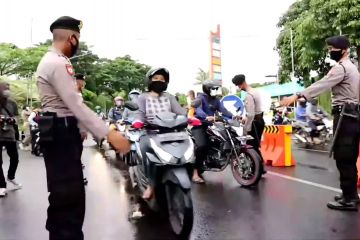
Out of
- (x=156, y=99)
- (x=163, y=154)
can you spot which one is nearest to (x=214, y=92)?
(x=156, y=99)

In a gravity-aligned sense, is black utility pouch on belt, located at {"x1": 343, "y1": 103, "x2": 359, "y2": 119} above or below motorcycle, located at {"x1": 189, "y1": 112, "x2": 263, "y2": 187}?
above

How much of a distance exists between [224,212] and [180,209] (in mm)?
1101

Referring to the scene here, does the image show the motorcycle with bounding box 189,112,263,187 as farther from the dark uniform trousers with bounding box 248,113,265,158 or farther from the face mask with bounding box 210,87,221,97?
the dark uniform trousers with bounding box 248,113,265,158

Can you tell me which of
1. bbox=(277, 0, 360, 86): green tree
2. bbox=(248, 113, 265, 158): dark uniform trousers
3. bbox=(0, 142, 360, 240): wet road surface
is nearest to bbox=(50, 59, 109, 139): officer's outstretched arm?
bbox=(0, 142, 360, 240): wet road surface

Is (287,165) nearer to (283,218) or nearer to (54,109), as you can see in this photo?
(283,218)

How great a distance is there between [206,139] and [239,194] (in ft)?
3.85

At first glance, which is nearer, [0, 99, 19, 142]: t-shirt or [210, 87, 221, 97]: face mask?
[0, 99, 19, 142]: t-shirt

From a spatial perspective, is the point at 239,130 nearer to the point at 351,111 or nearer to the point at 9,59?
the point at 351,111

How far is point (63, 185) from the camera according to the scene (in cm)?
329

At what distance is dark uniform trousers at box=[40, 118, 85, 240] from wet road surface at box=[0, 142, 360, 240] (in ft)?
4.29

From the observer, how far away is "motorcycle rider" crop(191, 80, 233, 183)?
723cm

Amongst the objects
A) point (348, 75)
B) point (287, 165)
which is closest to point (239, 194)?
point (348, 75)

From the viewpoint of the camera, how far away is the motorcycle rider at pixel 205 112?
7.23m

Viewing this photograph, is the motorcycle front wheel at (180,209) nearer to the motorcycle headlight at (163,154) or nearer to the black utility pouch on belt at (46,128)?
the motorcycle headlight at (163,154)
